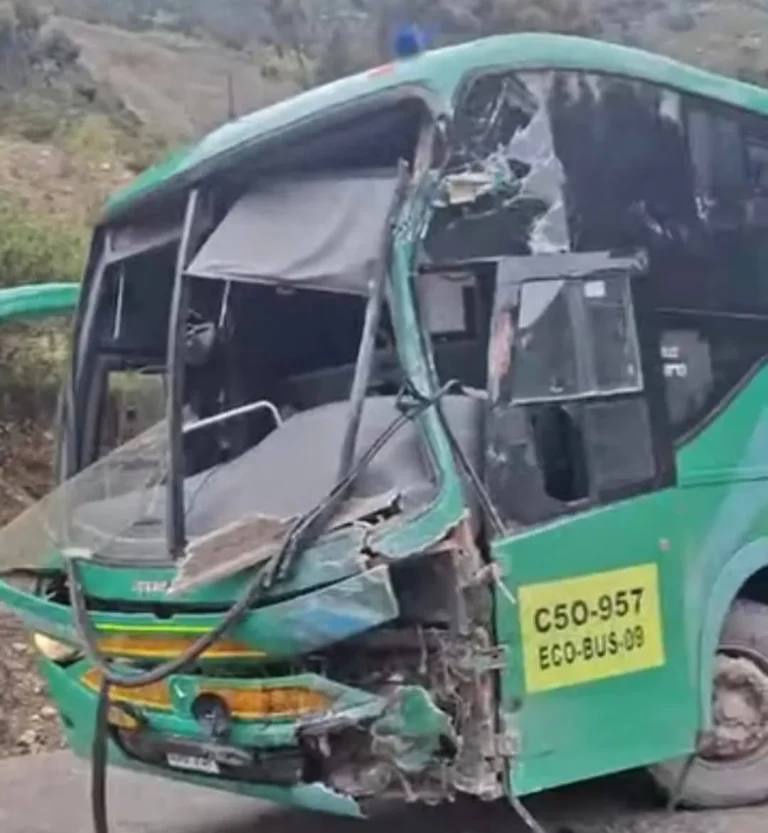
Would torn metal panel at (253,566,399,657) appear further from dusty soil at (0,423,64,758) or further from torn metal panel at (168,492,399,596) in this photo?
dusty soil at (0,423,64,758)

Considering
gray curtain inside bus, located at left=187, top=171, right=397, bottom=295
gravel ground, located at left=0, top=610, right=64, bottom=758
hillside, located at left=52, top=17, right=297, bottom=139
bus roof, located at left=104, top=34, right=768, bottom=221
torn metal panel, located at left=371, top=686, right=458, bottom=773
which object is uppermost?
hillside, located at left=52, top=17, right=297, bottom=139

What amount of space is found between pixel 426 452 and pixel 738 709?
7.01 ft

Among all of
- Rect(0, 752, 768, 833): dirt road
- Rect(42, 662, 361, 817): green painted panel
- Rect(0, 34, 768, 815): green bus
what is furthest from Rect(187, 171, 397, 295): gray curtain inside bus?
Rect(0, 752, 768, 833): dirt road

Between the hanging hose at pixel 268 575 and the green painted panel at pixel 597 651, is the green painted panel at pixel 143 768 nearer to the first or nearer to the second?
the hanging hose at pixel 268 575

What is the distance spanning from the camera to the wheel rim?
23.8 feet

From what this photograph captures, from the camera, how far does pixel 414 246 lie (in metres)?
6.06

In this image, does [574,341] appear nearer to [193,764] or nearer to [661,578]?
[661,578]

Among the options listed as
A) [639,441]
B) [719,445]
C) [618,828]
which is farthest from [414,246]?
[618,828]

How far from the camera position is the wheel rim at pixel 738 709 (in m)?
7.26

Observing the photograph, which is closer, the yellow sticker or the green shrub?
the yellow sticker

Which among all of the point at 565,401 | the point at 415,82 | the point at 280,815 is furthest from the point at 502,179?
the point at 280,815

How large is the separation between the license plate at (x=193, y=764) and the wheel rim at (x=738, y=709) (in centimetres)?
204

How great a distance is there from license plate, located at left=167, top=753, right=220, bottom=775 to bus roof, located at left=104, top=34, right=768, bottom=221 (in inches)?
81.0

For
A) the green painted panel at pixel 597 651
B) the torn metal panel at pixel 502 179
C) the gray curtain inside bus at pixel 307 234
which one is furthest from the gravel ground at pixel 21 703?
the torn metal panel at pixel 502 179
